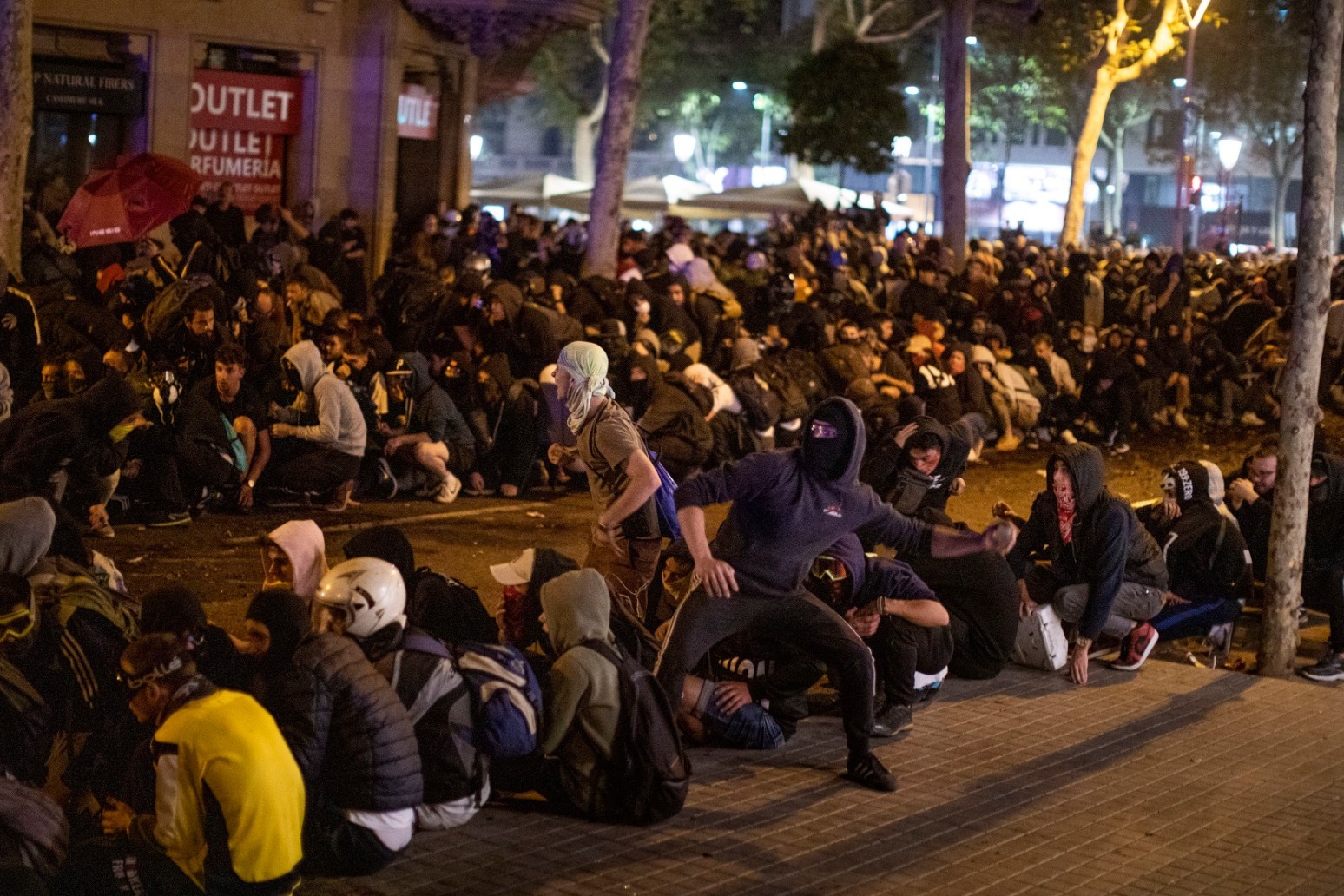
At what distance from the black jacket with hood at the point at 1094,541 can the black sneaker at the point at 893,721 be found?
1.46 metres

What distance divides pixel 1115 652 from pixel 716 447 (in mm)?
4666

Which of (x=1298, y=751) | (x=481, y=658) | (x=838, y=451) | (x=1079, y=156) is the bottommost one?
(x=1298, y=751)

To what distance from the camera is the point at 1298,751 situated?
8.15 metres

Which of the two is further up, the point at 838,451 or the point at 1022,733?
the point at 838,451

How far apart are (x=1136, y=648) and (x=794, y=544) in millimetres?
3190

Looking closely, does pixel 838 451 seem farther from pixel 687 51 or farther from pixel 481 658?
pixel 687 51

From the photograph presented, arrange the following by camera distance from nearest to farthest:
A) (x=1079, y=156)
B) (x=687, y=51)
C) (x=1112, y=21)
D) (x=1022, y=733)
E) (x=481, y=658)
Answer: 1. (x=481, y=658)
2. (x=1022, y=733)
3. (x=1112, y=21)
4. (x=1079, y=156)
5. (x=687, y=51)

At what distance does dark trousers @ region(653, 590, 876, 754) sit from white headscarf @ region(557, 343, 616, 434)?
1.33m

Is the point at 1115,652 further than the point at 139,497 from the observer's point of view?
No

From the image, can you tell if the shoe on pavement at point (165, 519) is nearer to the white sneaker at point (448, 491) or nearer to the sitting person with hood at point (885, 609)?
Answer: the white sneaker at point (448, 491)

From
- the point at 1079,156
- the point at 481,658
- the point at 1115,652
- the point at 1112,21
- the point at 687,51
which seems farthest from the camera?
the point at 687,51

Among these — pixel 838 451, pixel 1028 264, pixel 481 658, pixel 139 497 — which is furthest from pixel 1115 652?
pixel 1028 264

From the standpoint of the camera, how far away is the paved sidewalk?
6.14 meters

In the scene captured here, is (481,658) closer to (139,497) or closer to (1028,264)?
(139,497)
